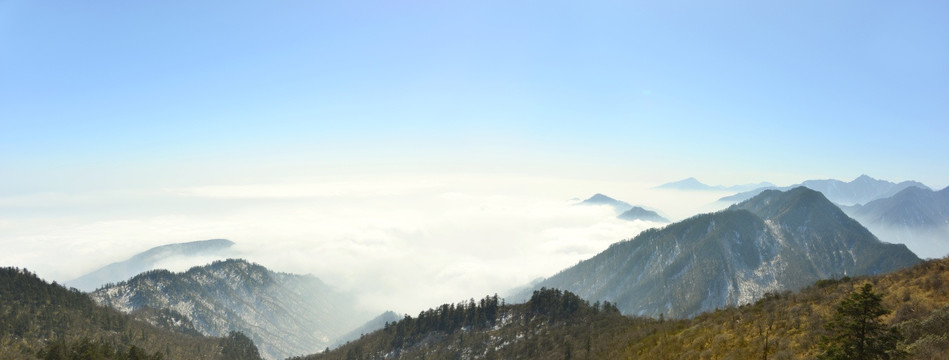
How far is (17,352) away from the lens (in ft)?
639

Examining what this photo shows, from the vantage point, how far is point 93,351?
114562mm

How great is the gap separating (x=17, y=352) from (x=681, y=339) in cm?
29295

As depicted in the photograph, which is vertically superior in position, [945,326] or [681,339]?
[945,326]

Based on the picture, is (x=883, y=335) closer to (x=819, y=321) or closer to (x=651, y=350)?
(x=819, y=321)

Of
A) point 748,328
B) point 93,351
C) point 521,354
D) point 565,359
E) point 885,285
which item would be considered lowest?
point 521,354

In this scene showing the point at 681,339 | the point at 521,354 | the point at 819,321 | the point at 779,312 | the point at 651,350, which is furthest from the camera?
the point at 521,354

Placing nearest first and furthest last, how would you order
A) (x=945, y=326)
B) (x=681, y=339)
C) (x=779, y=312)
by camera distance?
(x=945, y=326), (x=779, y=312), (x=681, y=339)

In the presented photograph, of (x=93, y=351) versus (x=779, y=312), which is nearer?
(x=779, y=312)

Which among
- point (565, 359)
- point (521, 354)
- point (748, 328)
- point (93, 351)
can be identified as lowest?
point (521, 354)

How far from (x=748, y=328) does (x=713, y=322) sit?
29.7ft

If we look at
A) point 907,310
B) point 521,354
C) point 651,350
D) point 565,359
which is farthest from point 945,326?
point 521,354

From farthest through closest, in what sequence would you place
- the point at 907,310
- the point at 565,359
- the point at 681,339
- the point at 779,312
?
the point at 565,359
the point at 681,339
the point at 779,312
the point at 907,310

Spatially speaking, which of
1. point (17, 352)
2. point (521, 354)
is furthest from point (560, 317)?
point (17, 352)

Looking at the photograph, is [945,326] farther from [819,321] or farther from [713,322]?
[713,322]
